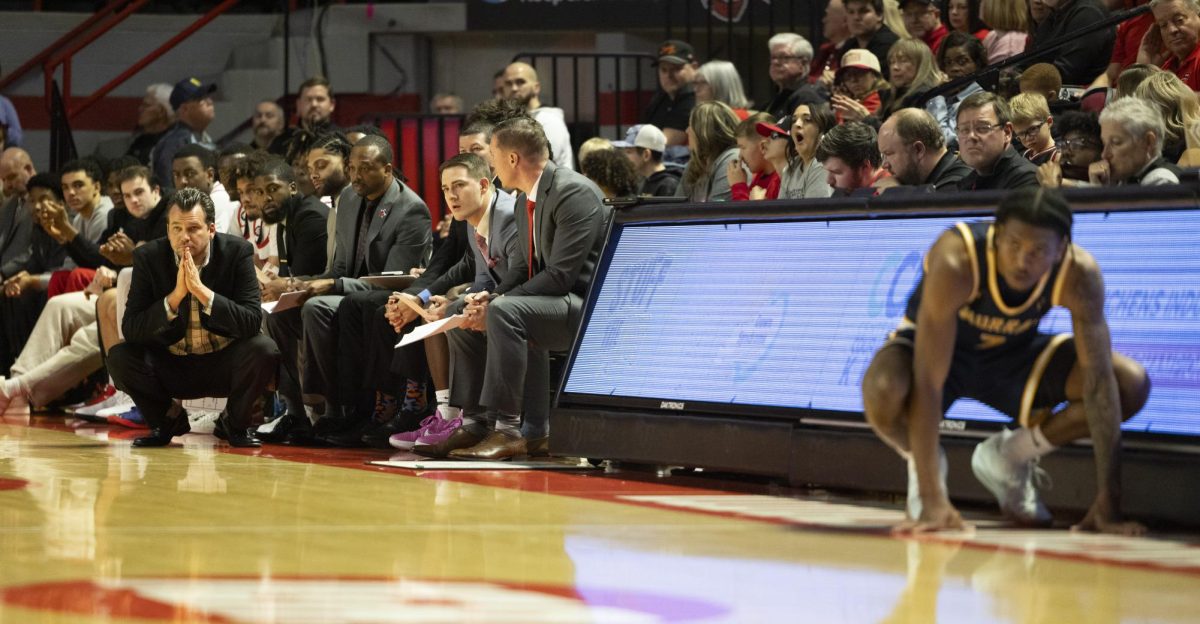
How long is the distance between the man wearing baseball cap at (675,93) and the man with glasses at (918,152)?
394cm

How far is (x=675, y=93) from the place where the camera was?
36.1 feet

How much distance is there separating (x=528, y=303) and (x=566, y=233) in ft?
1.20

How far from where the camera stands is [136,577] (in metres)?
4.04

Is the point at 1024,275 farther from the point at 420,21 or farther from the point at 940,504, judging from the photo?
the point at 420,21

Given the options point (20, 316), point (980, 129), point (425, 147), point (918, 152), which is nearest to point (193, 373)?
point (918, 152)

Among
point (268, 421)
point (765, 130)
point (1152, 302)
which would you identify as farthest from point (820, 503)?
point (268, 421)

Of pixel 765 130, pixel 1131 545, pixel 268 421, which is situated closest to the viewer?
pixel 1131 545

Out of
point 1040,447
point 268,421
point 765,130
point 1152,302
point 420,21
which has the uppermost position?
point 420,21

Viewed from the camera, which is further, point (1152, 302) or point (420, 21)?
point (420, 21)

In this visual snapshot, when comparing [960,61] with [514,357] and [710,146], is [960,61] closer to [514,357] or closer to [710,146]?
[710,146]

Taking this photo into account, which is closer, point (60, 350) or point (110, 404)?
point (110, 404)

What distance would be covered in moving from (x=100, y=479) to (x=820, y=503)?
2.75m

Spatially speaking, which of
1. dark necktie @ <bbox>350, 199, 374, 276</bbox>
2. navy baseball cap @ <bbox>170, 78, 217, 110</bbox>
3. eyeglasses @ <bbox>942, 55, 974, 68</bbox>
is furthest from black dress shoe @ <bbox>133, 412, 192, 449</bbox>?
navy baseball cap @ <bbox>170, 78, 217, 110</bbox>

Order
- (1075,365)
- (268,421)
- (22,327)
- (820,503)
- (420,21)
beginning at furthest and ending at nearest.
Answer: (420,21) → (22,327) → (268,421) → (820,503) → (1075,365)
